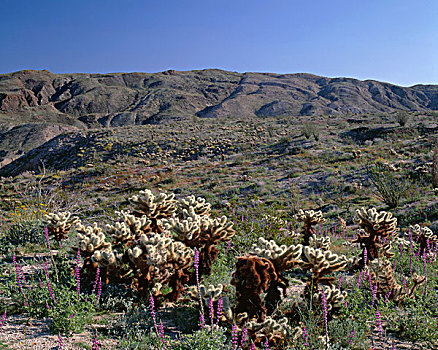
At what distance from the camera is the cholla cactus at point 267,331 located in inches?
105

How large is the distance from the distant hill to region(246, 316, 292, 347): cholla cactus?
61.0 meters

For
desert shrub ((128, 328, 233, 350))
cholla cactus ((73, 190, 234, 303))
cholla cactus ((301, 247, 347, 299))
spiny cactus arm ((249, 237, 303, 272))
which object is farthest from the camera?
cholla cactus ((73, 190, 234, 303))

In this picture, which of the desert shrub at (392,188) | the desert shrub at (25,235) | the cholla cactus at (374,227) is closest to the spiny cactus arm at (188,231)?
the cholla cactus at (374,227)

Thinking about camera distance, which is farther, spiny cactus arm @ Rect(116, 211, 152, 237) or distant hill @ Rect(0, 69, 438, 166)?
distant hill @ Rect(0, 69, 438, 166)

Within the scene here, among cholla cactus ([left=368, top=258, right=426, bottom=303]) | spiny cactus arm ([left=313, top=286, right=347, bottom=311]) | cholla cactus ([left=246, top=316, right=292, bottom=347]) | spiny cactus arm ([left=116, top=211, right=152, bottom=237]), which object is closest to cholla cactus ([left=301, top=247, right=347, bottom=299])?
spiny cactus arm ([left=313, top=286, right=347, bottom=311])

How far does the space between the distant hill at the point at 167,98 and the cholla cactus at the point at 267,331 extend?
60952 mm

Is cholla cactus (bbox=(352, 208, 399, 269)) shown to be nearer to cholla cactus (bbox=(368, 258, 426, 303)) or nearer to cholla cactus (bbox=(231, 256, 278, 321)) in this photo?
cholla cactus (bbox=(368, 258, 426, 303))

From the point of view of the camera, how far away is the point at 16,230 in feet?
20.0

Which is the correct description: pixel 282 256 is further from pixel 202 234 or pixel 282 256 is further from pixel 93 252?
pixel 93 252

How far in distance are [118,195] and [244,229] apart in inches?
433

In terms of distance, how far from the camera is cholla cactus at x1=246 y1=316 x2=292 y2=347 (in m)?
2.65

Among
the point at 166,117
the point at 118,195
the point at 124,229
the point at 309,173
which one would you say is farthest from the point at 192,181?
the point at 166,117

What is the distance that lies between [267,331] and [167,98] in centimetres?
8392

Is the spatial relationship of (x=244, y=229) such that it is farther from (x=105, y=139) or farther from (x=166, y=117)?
(x=166, y=117)
